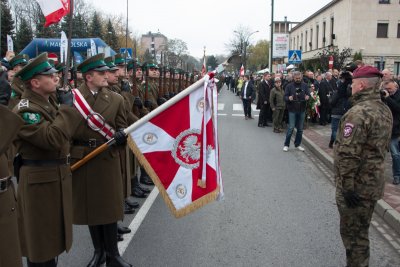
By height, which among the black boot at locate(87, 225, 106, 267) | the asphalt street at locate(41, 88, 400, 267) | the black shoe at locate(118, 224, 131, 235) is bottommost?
the asphalt street at locate(41, 88, 400, 267)

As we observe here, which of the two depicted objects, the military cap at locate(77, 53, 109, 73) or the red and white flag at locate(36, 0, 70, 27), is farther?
the red and white flag at locate(36, 0, 70, 27)

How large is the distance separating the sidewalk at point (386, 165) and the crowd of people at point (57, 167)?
3533 millimetres

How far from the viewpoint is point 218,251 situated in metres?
4.77

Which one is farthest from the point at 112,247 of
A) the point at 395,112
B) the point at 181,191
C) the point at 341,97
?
the point at 341,97

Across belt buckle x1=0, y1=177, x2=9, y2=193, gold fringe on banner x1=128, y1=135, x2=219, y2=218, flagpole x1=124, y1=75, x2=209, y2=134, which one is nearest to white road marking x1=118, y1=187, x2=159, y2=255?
gold fringe on banner x1=128, y1=135, x2=219, y2=218

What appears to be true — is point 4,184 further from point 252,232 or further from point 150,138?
point 252,232

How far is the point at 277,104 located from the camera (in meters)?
14.6

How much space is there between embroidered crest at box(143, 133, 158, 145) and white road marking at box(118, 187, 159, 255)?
1510mm

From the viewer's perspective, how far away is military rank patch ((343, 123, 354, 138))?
3.73 meters

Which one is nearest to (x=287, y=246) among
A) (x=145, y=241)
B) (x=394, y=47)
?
(x=145, y=241)

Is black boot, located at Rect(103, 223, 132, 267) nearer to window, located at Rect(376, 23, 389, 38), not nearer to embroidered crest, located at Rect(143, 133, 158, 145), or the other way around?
embroidered crest, located at Rect(143, 133, 158, 145)

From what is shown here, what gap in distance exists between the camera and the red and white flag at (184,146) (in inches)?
147

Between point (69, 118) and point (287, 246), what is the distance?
9.66ft

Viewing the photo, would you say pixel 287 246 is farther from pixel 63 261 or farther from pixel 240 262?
pixel 63 261
